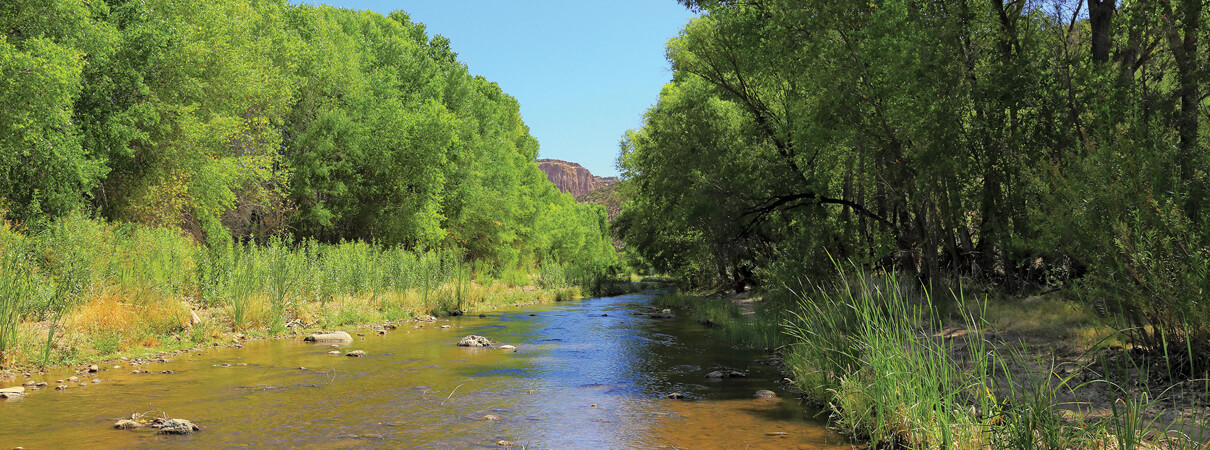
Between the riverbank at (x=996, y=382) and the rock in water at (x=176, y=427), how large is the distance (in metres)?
7.29

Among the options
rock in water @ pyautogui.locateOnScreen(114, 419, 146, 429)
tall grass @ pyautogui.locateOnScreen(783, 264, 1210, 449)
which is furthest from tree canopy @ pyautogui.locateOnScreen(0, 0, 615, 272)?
tall grass @ pyautogui.locateOnScreen(783, 264, 1210, 449)

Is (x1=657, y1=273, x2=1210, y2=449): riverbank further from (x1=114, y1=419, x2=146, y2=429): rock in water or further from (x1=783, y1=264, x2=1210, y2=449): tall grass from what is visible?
(x1=114, y1=419, x2=146, y2=429): rock in water

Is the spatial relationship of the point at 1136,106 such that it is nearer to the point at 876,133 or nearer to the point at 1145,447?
the point at 1145,447

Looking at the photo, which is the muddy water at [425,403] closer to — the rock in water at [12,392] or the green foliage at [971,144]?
the rock in water at [12,392]

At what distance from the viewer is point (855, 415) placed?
788 cm

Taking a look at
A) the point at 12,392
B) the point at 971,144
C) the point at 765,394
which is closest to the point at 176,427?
the point at 12,392

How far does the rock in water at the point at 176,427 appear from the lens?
23.4 ft

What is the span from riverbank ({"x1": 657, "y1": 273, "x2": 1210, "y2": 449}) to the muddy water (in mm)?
799

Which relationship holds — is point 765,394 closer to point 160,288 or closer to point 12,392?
point 12,392

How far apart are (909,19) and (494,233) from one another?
2942 centimetres

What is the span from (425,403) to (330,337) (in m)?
6.99

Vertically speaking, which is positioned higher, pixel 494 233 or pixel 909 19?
pixel 909 19

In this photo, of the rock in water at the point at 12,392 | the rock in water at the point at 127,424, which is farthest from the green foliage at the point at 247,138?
the rock in water at the point at 127,424

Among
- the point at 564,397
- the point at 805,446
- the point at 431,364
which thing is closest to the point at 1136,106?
the point at 805,446
